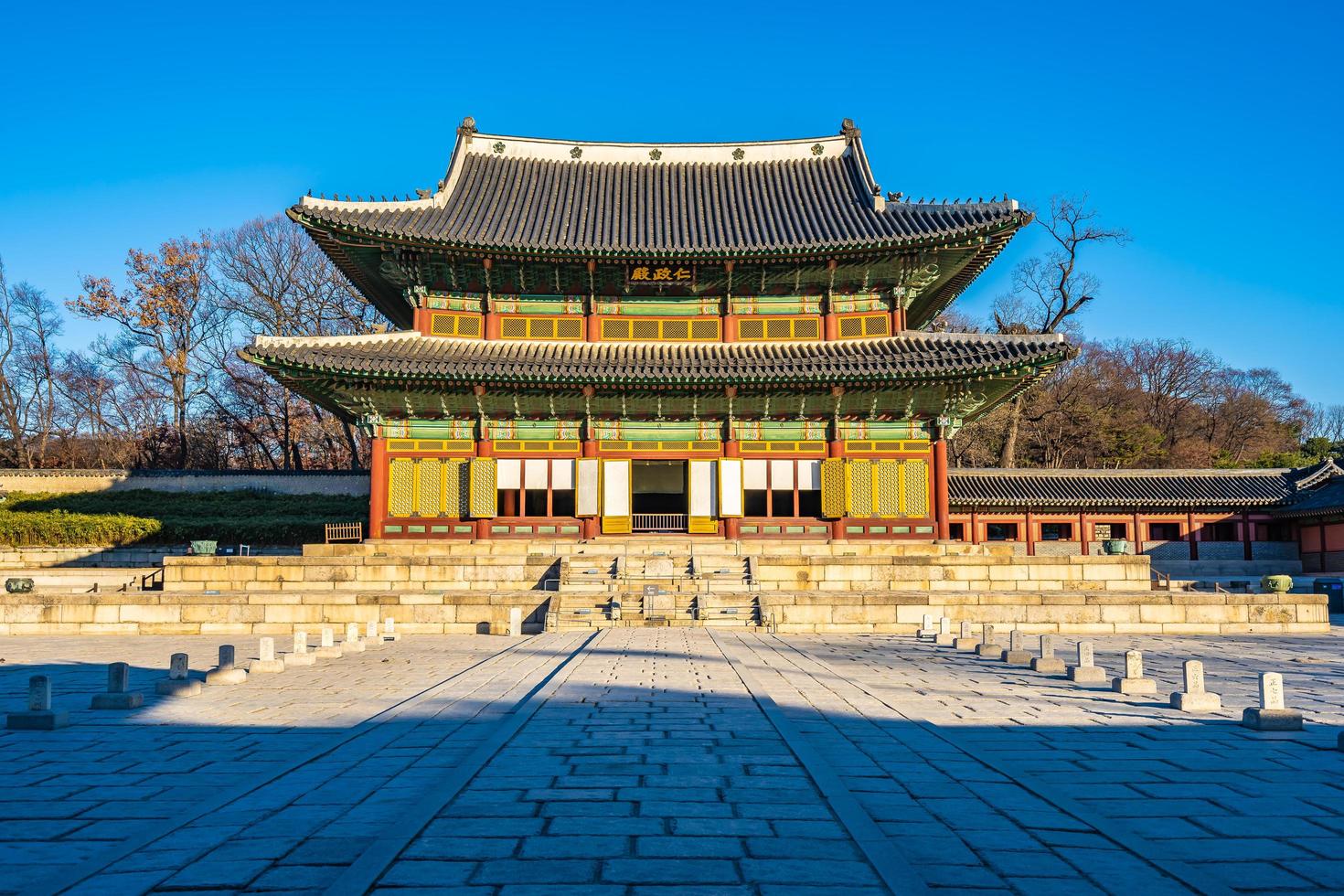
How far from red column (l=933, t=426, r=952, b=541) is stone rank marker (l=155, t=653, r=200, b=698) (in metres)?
20.4

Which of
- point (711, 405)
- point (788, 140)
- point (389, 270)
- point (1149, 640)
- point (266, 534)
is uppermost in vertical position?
point (788, 140)

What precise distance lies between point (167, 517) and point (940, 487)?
93.8ft

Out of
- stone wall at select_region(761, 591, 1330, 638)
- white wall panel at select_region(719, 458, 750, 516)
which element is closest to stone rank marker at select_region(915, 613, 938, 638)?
stone wall at select_region(761, 591, 1330, 638)

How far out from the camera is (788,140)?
113ft

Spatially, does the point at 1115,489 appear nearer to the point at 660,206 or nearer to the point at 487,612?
the point at 660,206

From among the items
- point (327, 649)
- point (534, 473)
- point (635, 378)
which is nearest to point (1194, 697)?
point (327, 649)

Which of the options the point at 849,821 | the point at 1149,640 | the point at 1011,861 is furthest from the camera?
the point at 1149,640

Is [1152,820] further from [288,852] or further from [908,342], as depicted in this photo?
[908,342]

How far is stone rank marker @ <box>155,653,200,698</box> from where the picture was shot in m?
11.2

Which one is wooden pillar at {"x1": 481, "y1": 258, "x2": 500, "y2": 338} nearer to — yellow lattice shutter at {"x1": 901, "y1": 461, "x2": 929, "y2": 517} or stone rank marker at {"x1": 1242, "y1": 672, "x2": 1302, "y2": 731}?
yellow lattice shutter at {"x1": 901, "y1": 461, "x2": 929, "y2": 517}

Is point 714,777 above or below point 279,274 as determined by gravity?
below

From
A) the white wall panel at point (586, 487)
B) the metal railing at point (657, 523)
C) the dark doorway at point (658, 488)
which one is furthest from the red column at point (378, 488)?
the dark doorway at point (658, 488)

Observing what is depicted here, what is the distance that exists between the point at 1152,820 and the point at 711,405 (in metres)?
21.8

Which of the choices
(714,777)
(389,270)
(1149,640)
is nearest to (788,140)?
(389,270)
